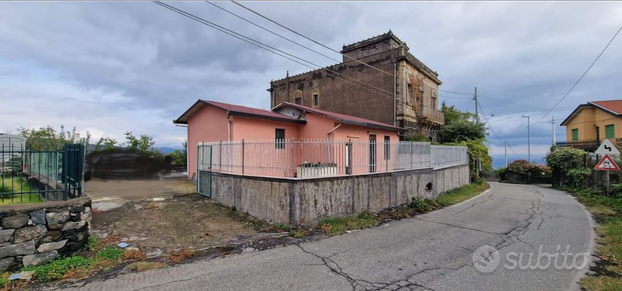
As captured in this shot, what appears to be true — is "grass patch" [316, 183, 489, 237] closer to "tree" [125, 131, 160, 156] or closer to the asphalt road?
the asphalt road

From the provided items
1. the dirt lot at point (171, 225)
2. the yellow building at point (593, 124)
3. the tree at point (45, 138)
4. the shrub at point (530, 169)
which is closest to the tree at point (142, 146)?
the tree at point (45, 138)

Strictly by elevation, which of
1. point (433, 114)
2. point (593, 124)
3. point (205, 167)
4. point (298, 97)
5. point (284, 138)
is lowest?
point (205, 167)

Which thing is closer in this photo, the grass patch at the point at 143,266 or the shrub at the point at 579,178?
the grass patch at the point at 143,266

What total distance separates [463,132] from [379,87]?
8.96m

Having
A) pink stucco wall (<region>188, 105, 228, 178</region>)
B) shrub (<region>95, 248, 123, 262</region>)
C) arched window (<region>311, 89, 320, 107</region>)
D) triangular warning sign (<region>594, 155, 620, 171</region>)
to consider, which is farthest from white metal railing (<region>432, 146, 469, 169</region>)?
arched window (<region>311, 89, 320, 107</region>)

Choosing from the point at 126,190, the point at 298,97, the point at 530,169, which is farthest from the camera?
the point at 298,97

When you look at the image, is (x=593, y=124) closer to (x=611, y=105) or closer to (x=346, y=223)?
(x=611, y=105)

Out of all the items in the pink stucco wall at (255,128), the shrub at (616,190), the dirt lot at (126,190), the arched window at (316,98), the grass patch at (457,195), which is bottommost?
the grass patch at (457,195)

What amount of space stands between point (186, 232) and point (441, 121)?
2427cm

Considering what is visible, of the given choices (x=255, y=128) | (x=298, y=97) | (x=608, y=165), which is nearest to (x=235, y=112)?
(x=255, y=128)

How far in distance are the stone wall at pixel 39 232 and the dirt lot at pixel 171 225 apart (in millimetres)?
884

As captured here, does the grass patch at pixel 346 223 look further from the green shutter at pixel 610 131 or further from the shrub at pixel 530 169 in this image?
the green shutter at pixel 610 131

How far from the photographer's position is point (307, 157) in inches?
305

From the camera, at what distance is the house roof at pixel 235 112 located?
468 inches
